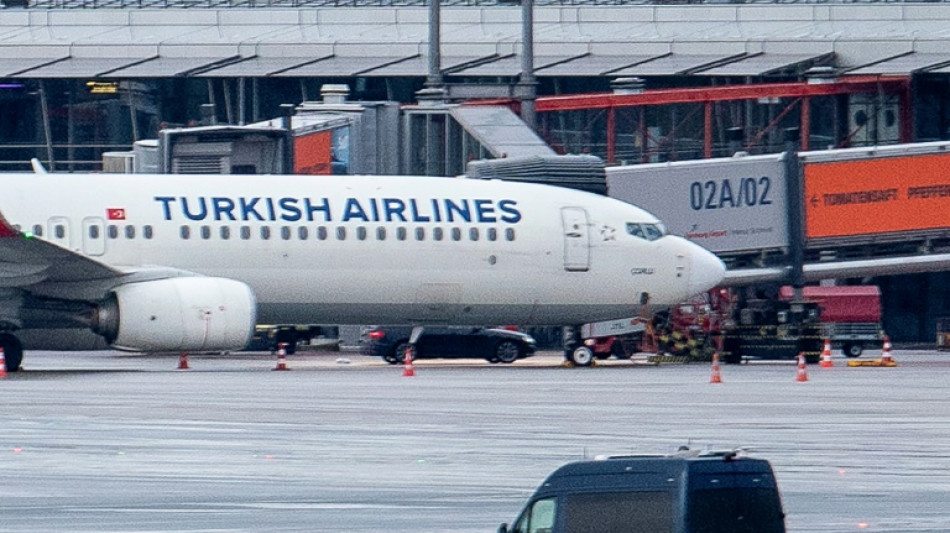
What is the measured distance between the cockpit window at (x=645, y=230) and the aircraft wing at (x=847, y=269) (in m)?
5.30

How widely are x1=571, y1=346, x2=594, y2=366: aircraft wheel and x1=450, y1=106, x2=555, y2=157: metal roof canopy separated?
626 cm

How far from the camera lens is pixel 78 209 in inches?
1273

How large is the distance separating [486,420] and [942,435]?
5453 mm

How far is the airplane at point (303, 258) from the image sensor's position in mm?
31297


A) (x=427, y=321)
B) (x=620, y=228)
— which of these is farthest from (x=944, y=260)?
(x=427, y=321)

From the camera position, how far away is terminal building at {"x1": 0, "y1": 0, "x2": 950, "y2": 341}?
1799 inches

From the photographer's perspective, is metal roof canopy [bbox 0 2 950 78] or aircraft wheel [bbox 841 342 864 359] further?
metal roof canopy [bbox 0 2 950 78]

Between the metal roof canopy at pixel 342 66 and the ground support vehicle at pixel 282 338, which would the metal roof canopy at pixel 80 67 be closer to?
the metal roof canopy at pixel 342 66

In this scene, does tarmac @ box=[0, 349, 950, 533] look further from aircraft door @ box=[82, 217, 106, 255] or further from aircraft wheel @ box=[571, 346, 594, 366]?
aircraft wheel @ box=[571, 346, 594, 366]

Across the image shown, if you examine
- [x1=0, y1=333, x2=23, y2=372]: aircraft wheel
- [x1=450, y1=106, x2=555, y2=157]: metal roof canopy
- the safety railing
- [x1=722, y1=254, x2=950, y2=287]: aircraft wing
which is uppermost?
the safety railing

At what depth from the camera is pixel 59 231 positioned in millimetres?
32125

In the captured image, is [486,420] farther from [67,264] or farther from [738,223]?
[738,223]

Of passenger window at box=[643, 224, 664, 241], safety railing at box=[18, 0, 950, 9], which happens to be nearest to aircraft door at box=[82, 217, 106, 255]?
passenger window at box=[643, 224, 664, 241]

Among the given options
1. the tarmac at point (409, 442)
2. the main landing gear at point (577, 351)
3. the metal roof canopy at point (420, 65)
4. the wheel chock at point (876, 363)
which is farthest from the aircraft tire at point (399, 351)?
the metal roof canopy at point (420, 65)
